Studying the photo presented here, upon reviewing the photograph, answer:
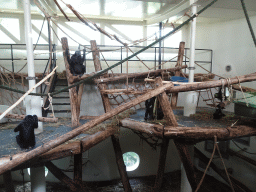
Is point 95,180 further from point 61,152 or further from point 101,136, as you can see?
point 61,152

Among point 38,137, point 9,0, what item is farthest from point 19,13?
point 38,137

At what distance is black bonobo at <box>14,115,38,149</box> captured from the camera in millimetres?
3443

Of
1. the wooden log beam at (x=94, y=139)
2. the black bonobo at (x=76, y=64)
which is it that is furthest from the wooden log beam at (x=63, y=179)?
the black bonobo at (x=76, y=64)

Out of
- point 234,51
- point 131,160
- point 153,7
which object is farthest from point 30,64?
point 234,51

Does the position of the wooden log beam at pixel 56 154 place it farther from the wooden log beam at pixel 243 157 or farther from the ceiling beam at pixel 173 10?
the wooden log beam at pixel 243 157

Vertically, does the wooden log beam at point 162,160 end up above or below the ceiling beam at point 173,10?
below

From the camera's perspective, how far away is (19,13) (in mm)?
8531

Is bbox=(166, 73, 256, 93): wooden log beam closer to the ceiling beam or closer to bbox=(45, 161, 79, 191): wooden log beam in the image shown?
the ceiling beam

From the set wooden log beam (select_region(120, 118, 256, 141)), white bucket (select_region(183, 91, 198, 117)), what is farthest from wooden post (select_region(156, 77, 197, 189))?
white bucket (select_region(183, 91, 198, 117))

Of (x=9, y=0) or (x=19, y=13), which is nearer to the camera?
(x=9, y=0)

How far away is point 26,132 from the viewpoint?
342 centimetres

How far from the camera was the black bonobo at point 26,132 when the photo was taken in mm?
3443

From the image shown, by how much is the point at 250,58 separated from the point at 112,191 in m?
7.15

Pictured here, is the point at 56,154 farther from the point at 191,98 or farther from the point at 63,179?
the point at 191,98
